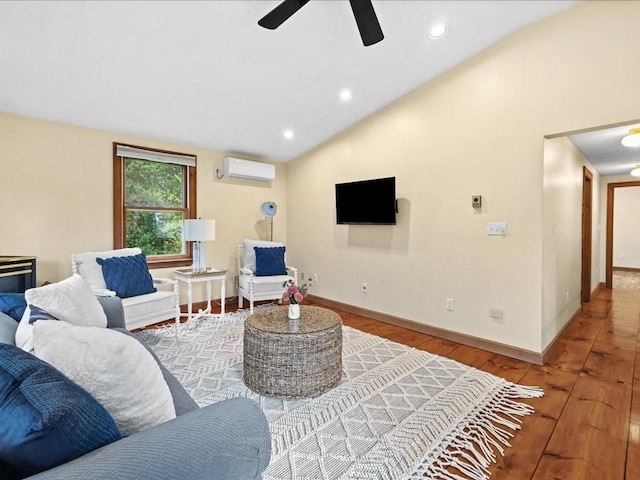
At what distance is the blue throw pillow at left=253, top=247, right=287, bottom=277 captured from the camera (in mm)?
4484

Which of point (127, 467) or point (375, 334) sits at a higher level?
point (127, 467)

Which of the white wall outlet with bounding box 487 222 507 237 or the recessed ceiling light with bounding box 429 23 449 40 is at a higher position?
the recessed ceiling light with bounding box 429 23 449 40

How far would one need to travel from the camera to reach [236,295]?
5035 mm

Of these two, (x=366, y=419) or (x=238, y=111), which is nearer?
(x=366, y=419)

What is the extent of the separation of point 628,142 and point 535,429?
3245 mm

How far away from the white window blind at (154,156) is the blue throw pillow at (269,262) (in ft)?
4.78

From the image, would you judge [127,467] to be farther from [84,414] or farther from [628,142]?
[628,142]

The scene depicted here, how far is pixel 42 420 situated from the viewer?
0.68m

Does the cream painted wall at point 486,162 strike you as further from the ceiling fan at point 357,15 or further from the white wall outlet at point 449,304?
the ceiling fan at point 357,15

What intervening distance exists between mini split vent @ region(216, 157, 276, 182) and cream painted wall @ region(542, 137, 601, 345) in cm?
349

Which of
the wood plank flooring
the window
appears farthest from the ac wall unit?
the wood plank flooring

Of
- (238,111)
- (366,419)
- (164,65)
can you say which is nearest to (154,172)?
(238,111)

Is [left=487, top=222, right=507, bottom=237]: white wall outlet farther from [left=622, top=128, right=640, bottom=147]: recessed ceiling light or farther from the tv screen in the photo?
→ [left=622, top=128, right=640, bottom=147]: recessed ceiling light

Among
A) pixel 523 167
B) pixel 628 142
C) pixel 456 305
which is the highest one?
pixel 628 142
